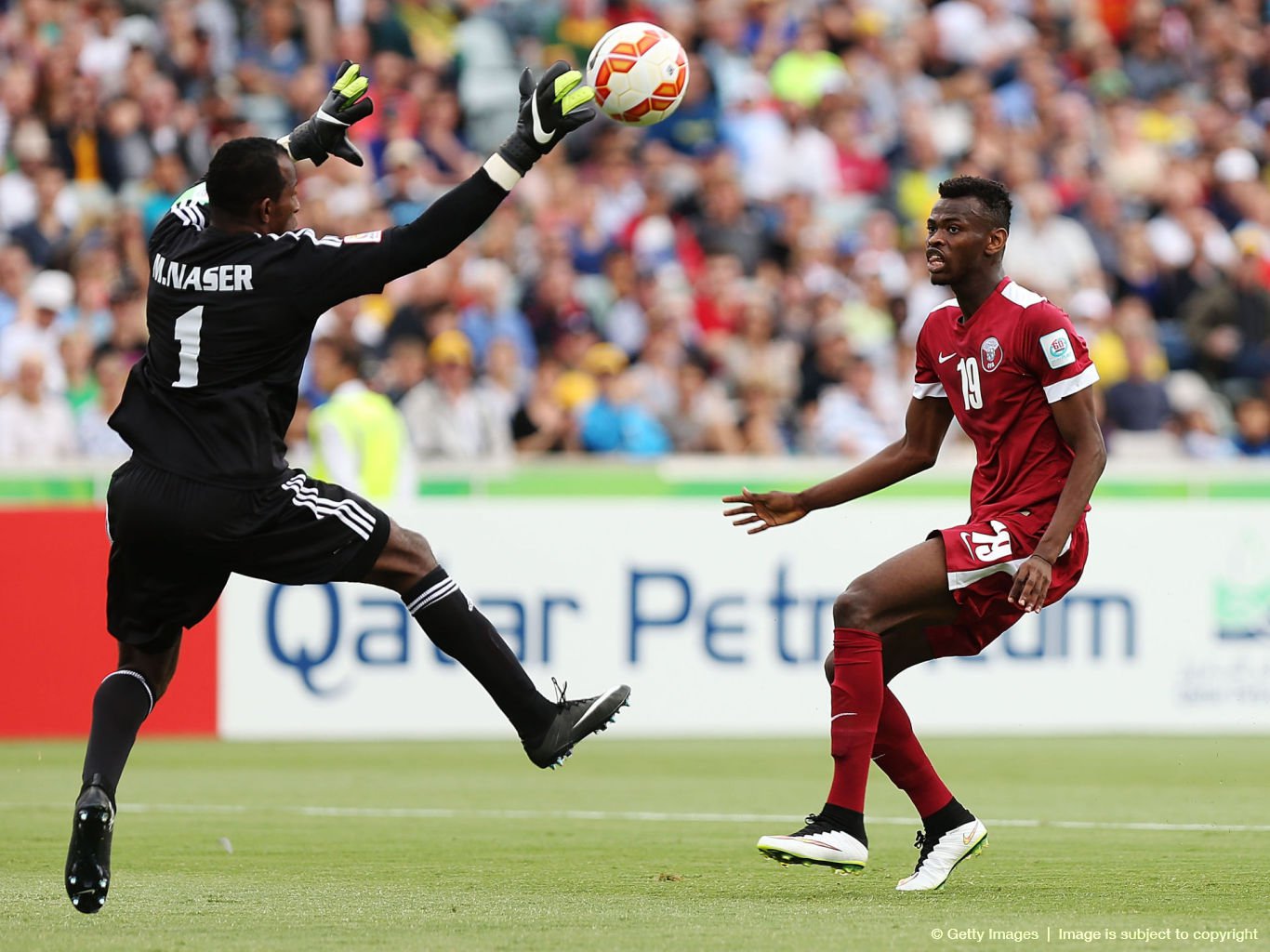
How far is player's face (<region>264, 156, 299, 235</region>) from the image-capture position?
21.7ft

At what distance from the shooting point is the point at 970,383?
23.2ft

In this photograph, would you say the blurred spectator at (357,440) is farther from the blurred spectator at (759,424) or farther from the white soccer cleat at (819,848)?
the white soccer cleat at (819,848)

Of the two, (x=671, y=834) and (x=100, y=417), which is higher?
(x=100, y=417)

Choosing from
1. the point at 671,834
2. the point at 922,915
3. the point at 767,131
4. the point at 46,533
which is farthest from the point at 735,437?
the point at 922,915

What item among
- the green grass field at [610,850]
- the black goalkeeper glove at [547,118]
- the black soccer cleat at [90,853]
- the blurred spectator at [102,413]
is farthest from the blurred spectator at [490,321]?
the black soccer cleat at [90,853]

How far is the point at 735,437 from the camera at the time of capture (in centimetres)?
1538

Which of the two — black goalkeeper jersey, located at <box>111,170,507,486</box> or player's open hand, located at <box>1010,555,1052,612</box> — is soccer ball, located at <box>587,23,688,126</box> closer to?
black goalkeeper jersey, located at <box>111,170,507,486</box>

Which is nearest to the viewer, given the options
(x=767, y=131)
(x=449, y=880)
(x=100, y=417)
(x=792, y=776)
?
(x=449, y=880)

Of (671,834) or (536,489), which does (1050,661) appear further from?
(671,834)

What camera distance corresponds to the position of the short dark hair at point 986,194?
7094 millimetres

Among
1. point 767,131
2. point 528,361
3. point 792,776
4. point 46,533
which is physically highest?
point 767,131

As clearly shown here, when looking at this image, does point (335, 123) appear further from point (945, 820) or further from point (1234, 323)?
point (1234, 323)

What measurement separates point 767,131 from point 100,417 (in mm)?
6729

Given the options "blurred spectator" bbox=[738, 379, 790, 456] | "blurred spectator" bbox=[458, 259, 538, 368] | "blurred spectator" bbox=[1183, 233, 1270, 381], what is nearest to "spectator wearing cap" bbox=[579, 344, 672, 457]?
"blurred spectator" bbox=[738, 379, 790, 456]
